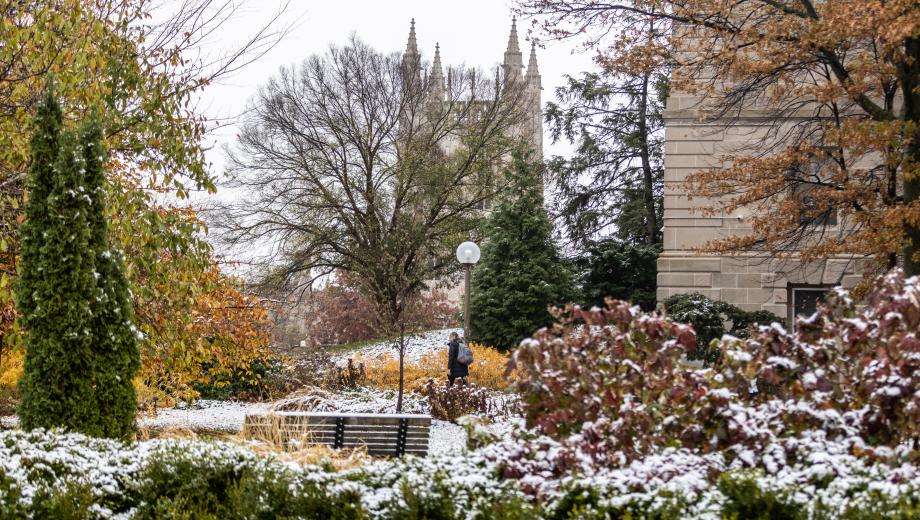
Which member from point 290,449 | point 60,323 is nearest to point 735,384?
point 290,449

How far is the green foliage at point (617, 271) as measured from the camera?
2912 cm

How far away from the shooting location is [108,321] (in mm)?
8609

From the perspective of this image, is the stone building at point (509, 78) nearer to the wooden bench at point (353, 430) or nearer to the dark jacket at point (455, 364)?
the dark jacket at point (455, 364)

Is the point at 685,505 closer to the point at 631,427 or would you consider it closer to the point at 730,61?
the point at 631,427

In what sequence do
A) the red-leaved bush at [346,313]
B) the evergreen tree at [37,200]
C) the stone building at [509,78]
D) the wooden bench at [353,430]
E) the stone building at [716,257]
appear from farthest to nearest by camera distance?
the red-leaved bush at [346,313] < the stone building at [509,78] < the stone building at [716,257] < the wooden bench at [353,430] < the evergreen tree at [37,200]

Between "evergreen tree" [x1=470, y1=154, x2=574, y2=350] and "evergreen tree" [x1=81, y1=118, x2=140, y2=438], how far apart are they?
59.2 feet

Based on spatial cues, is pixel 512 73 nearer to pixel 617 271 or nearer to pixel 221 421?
pixel 617 271

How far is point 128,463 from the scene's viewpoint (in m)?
6.64

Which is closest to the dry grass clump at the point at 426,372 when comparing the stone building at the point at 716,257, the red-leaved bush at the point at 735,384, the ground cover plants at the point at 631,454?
the stone building at the point at 716,257

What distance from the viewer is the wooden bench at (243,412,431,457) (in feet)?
36.6

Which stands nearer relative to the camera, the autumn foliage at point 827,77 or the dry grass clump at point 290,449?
the dry grass clump at point 290,449

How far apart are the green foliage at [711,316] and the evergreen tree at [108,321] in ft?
46.8

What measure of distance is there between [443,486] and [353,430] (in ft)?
21.2

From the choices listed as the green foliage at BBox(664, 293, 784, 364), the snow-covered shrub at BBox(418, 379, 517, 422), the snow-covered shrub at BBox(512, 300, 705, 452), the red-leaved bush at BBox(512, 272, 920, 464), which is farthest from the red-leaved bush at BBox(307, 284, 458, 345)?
the red-leaved bush at BBox(512, 272, 920, 464)
